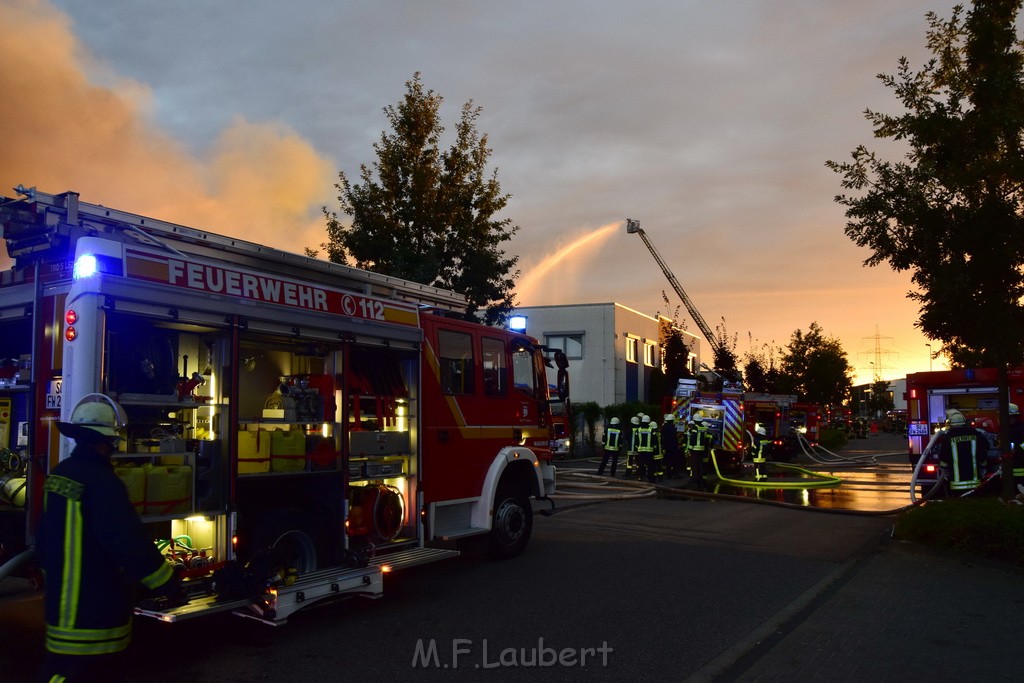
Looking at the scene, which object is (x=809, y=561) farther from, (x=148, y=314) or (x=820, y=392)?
(x=820, y=392)

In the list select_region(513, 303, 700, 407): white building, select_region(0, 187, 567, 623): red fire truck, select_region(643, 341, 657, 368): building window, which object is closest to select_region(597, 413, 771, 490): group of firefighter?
select_region(0, 187, 567, 623): red fire truck

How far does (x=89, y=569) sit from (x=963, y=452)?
11.3m

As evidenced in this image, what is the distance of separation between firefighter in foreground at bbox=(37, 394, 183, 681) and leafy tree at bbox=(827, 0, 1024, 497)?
9.04m

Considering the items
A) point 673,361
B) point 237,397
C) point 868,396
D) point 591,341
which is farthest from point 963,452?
point 868,396

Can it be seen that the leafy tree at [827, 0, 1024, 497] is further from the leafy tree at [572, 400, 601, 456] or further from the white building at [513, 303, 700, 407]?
the white building at [513, 303, 700, 407]

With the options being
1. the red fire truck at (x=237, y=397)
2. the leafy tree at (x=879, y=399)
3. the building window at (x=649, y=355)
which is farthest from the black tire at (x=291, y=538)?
the leafy tree at (x=879, y=399)

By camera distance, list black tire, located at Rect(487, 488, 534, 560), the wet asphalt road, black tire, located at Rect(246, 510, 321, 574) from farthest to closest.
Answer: black tire, located at Rect(487, 488, 534, 560), black tire, located at Rect(246, 510, 321, 574), the wet asphalt road

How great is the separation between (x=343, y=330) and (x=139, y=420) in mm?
1840

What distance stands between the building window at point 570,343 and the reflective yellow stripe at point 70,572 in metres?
38.1

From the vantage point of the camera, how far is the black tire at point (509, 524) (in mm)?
9102

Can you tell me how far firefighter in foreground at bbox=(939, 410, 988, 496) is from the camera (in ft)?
37.4

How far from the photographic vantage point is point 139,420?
18.3 feet

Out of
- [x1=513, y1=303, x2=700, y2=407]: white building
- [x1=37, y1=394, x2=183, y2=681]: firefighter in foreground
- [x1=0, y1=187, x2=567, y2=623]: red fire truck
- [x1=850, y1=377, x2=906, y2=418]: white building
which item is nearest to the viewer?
[x1=37, y1=394, x2=183, y2=681]: firefighter in foreground

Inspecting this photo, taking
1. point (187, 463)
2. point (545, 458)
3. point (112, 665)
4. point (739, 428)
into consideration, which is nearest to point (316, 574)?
point (187, 463)
